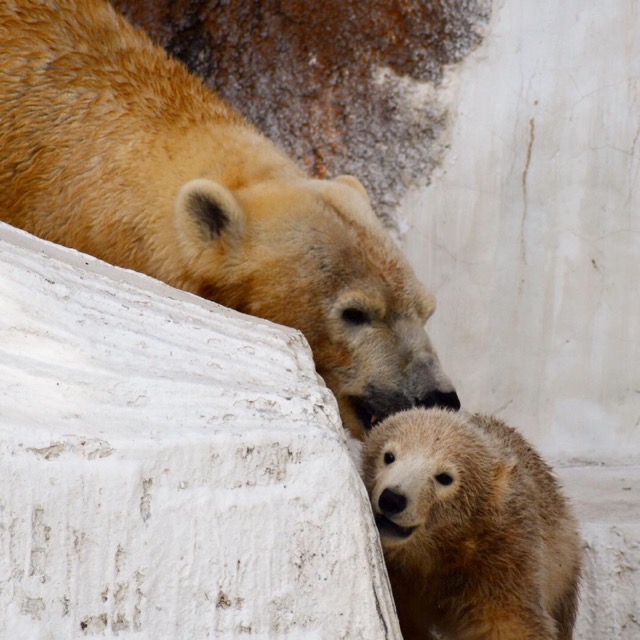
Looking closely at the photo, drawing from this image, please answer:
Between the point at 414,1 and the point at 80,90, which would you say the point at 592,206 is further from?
the point at 80,90

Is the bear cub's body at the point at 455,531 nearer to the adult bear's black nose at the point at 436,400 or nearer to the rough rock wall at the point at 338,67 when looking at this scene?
the adult bear's black nose at the point at 436,400

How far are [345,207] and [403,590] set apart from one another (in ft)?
4.72

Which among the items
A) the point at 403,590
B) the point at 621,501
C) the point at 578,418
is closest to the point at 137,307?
the point at 403,590

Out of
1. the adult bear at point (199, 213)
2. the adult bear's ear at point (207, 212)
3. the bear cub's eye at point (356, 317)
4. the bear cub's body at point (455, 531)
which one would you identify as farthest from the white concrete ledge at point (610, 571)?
the adult bear's ear at point (207, 212)

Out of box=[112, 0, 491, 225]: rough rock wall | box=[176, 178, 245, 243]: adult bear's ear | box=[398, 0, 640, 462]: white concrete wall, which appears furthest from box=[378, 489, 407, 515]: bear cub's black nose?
box=[112, 0, 491, 225]: rough rock wall

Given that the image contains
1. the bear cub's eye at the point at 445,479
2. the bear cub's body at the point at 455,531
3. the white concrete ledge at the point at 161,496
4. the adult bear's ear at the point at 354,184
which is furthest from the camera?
the adult bear's ear at the point at 354,184

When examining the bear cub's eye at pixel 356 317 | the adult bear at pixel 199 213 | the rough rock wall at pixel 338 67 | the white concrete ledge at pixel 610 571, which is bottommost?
the white concrete ledge at pixel 610 571

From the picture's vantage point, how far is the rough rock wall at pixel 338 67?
6.09 m

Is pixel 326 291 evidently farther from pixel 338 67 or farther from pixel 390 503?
pixel 338 67

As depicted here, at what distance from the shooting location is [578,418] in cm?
577

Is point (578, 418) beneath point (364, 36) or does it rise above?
beneath

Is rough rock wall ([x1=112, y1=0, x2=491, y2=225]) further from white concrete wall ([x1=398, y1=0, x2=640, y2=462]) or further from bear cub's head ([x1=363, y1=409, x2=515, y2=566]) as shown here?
bear cub's head ([x1=363, y1=409, x2=515, y2=566])

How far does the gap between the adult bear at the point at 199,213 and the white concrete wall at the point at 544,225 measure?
172cm

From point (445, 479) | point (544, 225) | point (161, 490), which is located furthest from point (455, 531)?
point (544, 225)
